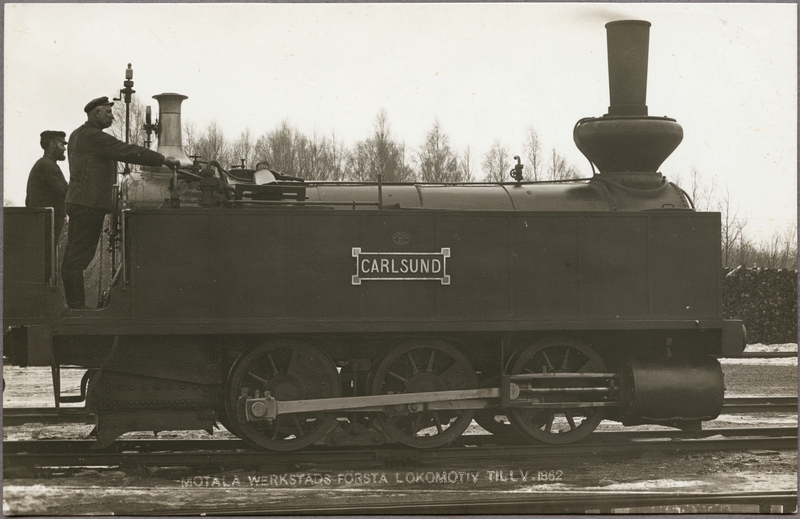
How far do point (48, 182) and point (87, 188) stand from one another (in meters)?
0.68

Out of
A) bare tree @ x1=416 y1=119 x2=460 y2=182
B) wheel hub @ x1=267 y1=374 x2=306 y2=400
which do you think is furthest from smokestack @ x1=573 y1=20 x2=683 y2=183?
bare tree @ x1=416 y1=119 x2=460 y2=182

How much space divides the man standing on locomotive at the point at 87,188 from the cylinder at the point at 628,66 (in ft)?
15.4

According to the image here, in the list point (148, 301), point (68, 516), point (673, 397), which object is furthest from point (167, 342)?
point (673, 397)

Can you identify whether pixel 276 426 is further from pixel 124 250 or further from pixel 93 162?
pixel 93 162

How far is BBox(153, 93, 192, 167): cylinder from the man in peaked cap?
156 cm

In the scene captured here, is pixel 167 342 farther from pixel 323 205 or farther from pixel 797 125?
pixel 797 125

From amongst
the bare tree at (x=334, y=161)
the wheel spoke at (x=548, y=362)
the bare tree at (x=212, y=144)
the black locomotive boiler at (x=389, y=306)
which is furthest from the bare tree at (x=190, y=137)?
the wheel spoke at (x=548, y=362)

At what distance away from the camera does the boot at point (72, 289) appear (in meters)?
7.96

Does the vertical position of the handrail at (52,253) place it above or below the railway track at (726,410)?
above

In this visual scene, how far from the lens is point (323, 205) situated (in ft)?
27.7

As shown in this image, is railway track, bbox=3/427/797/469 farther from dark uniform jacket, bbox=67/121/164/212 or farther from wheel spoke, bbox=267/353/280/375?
dark uniform jacket, bbox=67/121/164/212

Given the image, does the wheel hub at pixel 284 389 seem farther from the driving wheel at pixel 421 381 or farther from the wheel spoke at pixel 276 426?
the driving wheel at pixel 421 381

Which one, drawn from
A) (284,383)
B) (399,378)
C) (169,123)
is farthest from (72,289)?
(399,378)

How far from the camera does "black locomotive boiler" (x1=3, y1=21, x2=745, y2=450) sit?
785 cm
